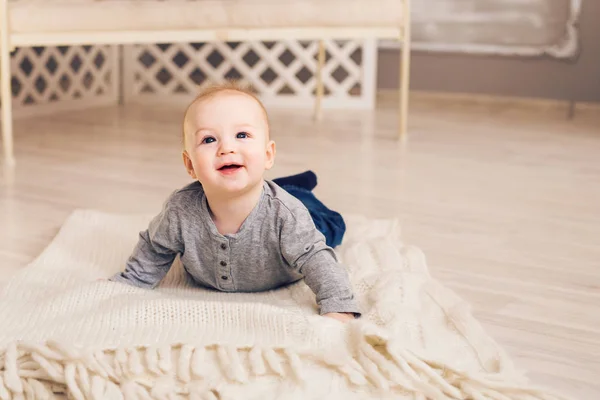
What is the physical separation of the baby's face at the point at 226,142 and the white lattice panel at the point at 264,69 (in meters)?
2.38

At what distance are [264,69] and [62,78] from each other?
2.83ft

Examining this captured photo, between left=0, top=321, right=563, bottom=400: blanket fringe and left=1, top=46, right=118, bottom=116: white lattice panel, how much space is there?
2.37 meters

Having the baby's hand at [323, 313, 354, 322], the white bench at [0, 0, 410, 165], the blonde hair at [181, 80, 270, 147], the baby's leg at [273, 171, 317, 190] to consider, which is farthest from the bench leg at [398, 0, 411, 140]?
the baby's hand at [323, 313, 354, 322]

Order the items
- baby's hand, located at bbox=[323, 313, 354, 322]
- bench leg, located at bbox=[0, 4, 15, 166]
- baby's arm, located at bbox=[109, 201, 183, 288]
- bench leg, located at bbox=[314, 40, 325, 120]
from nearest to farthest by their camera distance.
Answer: baby's hand, located at bbox=[323, 313, 354, 322]
baby's arm, located at bbox=[109, 201, 183, 288]
bench leg, located at bbox=[0, 4, 15, 166]
bench leg, located at bbox=[314, 40, 325, 120]

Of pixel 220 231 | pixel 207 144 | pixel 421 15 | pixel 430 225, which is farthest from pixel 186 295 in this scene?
pixel 421 15

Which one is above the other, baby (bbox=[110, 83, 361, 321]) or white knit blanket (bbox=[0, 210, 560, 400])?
baby (bbox=[110, 83, 361, 321])

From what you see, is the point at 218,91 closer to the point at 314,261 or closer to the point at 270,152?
the point at 270,152

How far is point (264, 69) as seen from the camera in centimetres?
352

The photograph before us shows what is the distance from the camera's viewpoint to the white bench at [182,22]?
217 centimetres

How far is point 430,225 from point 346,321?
680 mm

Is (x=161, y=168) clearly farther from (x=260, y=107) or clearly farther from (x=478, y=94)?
(x=478, y=94)

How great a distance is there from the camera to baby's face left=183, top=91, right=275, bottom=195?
106 cm

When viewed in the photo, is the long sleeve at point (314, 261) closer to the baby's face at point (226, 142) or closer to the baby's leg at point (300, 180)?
the baby's face at point (226, 142)

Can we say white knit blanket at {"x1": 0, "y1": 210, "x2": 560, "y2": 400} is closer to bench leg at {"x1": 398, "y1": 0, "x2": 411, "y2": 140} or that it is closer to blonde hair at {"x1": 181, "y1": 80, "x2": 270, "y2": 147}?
blonde hair at {"x1": 181, "y1": 80, "x2": 270, "y2": 147}
